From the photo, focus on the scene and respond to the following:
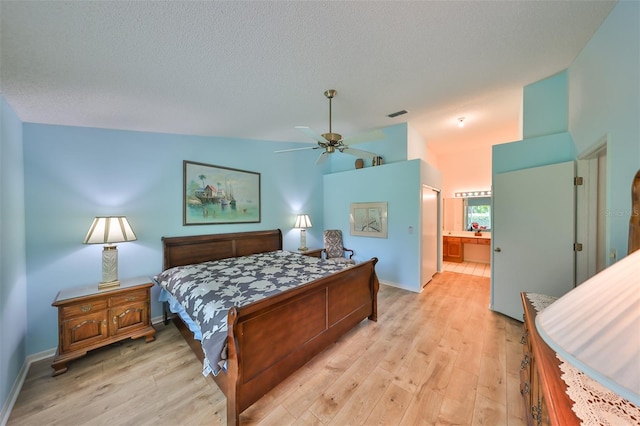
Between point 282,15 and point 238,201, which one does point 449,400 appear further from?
point 238,201

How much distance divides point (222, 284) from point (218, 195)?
1833mm

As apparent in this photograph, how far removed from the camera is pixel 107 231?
244 cm

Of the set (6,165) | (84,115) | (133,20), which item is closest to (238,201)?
(84,115)

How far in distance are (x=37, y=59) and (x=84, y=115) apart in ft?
3.02

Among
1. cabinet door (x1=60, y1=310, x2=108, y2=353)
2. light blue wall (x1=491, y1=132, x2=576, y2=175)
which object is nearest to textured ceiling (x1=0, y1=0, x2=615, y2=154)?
light blue wall (x1=491, y1=132, x2=576, y2=175)

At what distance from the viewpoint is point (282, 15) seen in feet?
5.12

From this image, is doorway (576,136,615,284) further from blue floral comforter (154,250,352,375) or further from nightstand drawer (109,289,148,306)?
nightstand drawer (109,289,148,306)

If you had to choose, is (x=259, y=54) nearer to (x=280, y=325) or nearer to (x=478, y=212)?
(x=280, y=325)

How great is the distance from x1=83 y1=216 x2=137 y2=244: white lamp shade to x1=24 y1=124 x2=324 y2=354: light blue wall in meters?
0.32

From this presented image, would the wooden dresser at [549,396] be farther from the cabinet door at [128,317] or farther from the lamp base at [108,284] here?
the lamp base at [108,284]

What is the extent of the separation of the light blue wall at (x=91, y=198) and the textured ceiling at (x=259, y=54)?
239 mm

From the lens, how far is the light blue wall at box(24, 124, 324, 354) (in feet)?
7.71

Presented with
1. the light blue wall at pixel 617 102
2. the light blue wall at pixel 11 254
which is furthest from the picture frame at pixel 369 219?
the light blue wall at pixel 11 254

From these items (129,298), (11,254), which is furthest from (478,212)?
(11,254)
